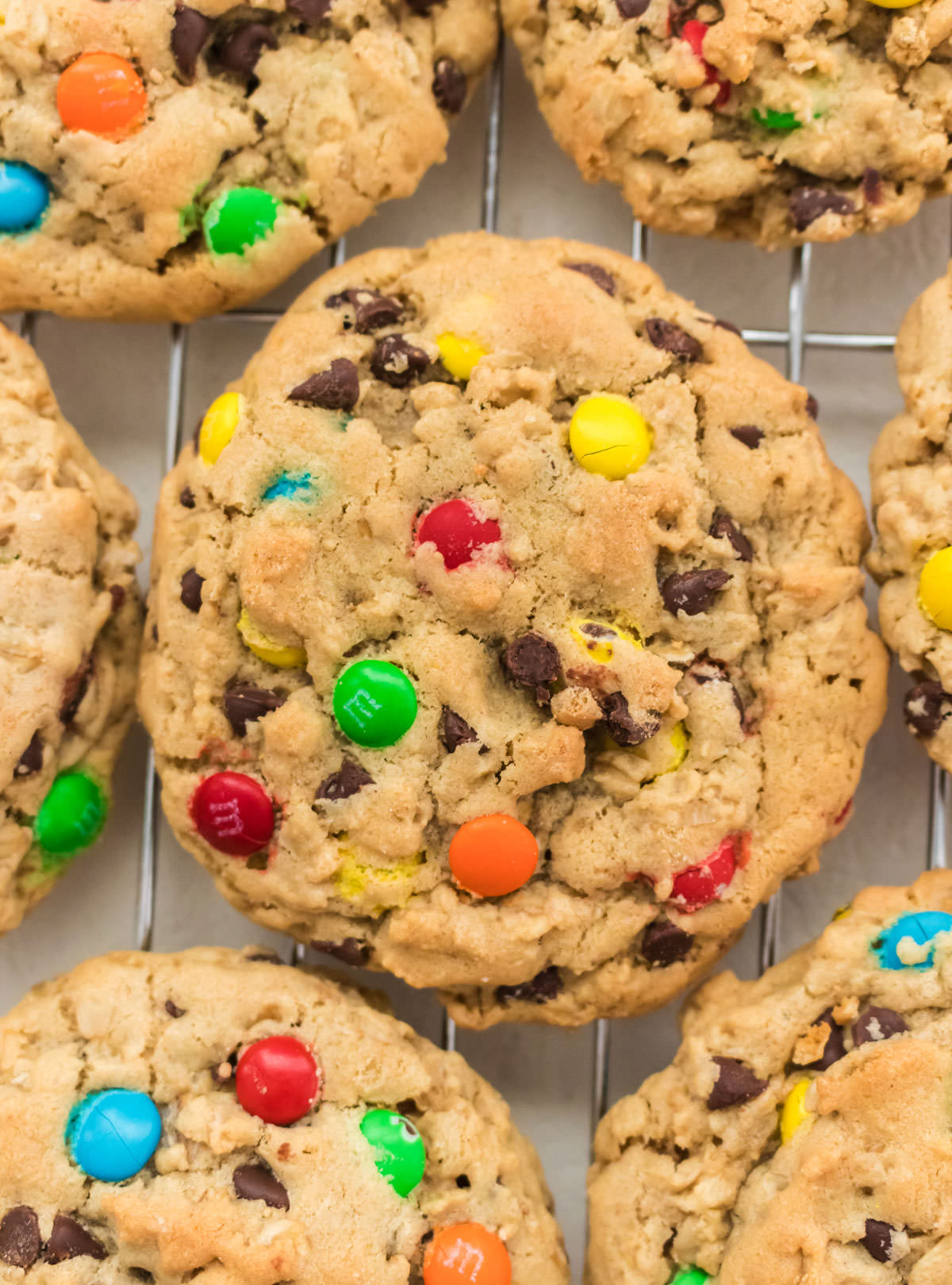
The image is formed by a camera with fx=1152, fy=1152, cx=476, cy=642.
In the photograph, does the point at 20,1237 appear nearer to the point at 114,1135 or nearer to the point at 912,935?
the point at 114,1135

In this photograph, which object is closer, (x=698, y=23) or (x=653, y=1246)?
(x=653, y=1246)

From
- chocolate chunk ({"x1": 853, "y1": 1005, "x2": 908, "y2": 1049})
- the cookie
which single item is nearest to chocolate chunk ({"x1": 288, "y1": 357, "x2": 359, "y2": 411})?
the cookie

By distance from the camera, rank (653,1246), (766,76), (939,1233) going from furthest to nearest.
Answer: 1. (766,76)
2. (653,1246)
3. (939,1233)

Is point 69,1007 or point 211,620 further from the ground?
point 211,620

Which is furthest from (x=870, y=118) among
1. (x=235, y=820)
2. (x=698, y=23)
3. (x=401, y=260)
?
(x=235, y=820)

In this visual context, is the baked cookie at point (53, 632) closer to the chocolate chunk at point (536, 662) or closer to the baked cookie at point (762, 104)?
the chocolate chunk at point (536, 662)

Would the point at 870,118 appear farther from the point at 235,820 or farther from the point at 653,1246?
the point at 653,1246

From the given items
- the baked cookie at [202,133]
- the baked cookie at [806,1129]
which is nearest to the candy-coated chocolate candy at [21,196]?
the baked cookie at [202,133]

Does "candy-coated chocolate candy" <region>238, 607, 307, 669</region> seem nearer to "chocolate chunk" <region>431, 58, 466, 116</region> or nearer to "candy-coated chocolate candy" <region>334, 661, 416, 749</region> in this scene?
"candy-coated chocolate candy" <region>334, 661, 416, 749</region>
